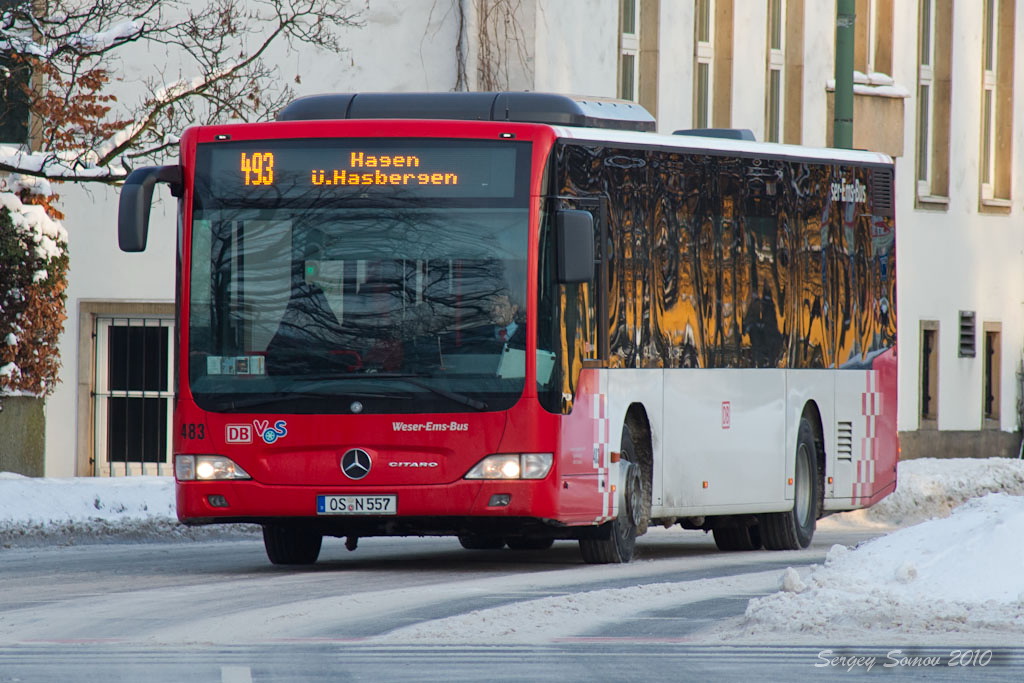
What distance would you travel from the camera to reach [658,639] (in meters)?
11.5

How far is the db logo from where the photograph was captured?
612 inches

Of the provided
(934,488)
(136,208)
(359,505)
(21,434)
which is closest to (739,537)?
(359,505)

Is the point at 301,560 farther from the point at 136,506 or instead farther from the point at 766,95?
the point at 766,95

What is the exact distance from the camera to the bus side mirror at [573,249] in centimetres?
1548

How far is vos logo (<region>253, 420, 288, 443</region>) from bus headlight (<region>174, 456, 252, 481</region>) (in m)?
0.27

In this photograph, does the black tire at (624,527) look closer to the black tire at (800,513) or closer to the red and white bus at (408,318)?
the red and white bus at (408,318)

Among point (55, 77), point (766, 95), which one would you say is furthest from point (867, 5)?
point (55, 77)

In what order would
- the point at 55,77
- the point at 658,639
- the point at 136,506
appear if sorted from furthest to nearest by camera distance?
the point at 55,77, the point at 136,506, the point at 658,639

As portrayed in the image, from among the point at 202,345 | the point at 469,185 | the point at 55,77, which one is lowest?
the point at 202,345

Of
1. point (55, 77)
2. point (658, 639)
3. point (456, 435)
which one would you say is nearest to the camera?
point (658, 639)

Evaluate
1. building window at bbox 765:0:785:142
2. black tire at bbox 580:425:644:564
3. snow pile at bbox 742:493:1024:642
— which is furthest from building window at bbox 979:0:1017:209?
snow pile at bbox 742:493:1024:642

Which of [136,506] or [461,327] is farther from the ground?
[461,327]

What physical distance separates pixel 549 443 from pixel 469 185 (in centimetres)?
179

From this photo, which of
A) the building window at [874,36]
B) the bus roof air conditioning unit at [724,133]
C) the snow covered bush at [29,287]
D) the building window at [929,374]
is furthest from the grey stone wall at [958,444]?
the bus roof air conditioning unit at [724,133]
